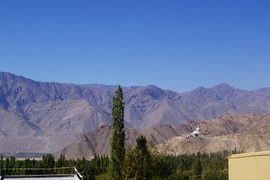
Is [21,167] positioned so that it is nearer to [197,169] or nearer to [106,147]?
[197,169]

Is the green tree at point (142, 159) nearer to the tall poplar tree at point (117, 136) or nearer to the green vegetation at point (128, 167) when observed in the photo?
the green vegetation at point (128, 167)

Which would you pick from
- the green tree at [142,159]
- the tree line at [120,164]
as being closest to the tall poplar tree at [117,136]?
the tree line at [120,164]

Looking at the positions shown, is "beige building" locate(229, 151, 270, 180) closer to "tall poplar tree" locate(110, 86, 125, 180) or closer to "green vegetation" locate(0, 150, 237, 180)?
"tall poplar tree" locate(110, 86, 125, 180)

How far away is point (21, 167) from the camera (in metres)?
54.5

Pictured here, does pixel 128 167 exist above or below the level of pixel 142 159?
below

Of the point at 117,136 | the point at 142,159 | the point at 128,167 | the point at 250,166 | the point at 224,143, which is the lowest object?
the point at 128,167

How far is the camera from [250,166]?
67.9 feet

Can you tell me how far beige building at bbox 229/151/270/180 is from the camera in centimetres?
1962

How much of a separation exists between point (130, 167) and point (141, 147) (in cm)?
154

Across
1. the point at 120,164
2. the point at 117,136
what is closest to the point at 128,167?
the point at 120,164

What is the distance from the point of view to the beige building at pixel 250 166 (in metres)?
19.6

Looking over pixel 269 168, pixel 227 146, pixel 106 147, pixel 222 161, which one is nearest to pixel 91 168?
pixel 222 161

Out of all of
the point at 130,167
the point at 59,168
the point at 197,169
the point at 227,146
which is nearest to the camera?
the point at 130,167

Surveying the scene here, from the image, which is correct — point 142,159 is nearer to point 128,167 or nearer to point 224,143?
point 128,167
